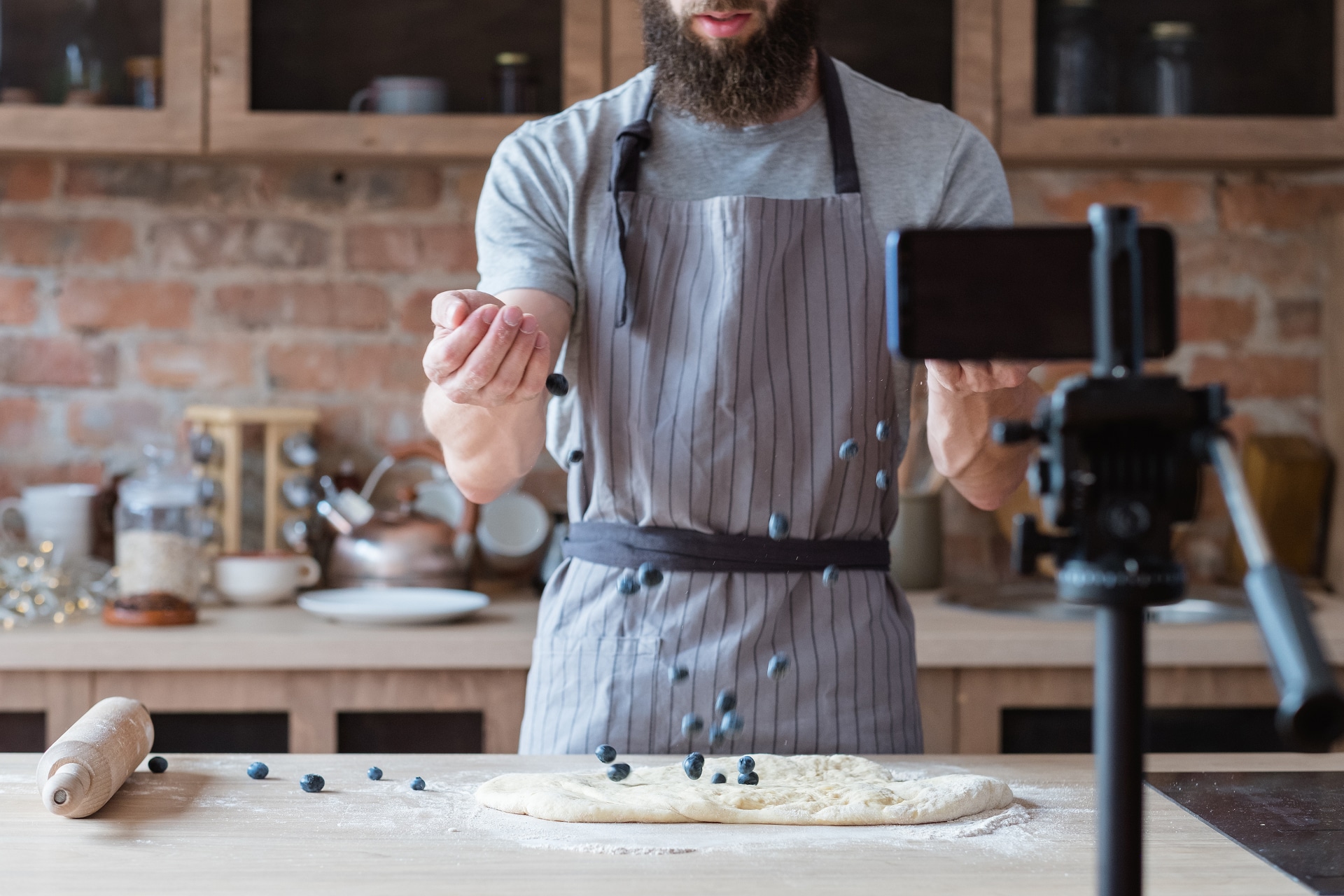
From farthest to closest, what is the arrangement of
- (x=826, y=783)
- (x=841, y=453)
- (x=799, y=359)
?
(x=799, y=359) < (x=841, y=453) < (x=826, y=783)

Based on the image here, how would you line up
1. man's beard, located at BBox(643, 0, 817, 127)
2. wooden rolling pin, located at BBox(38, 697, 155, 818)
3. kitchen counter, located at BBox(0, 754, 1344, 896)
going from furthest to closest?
man's beard, located at BBox(643, 0, 817, 127), wooden rolling pin, located at BBox(38, 697, 155, 818), kitchen counter, located at BBox(0, 754, 1344, 896)

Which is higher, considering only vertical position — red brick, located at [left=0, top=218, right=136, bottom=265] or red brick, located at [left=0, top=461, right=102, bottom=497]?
red brick, located at [left=0, top=218, right=136, bottom=265]

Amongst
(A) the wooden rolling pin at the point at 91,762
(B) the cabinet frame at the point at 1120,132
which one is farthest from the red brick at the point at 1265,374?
(A) the wooden rolling pin at the point at 91,762

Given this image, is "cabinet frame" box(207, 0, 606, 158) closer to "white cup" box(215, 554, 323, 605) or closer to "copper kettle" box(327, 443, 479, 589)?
"copper kettle" box(327, 443, 479, 589)

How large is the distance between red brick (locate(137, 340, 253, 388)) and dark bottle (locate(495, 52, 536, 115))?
2.29 feet

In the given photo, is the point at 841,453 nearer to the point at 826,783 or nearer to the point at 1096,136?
the point at 826,783

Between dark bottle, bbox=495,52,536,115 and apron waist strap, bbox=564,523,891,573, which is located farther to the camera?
dark bottle, bbox=495,52,536,115

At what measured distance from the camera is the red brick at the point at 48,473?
261 centimetres

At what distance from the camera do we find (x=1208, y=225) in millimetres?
2697

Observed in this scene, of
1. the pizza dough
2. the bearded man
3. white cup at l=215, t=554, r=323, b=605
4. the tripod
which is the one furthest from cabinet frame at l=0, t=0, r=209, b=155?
the tripod

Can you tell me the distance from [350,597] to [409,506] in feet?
0.75

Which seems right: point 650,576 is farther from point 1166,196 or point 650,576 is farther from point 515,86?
point 1166,196

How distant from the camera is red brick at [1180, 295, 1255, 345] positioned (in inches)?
106

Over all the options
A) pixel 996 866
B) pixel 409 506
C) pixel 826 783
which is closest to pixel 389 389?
pixel 409 506
